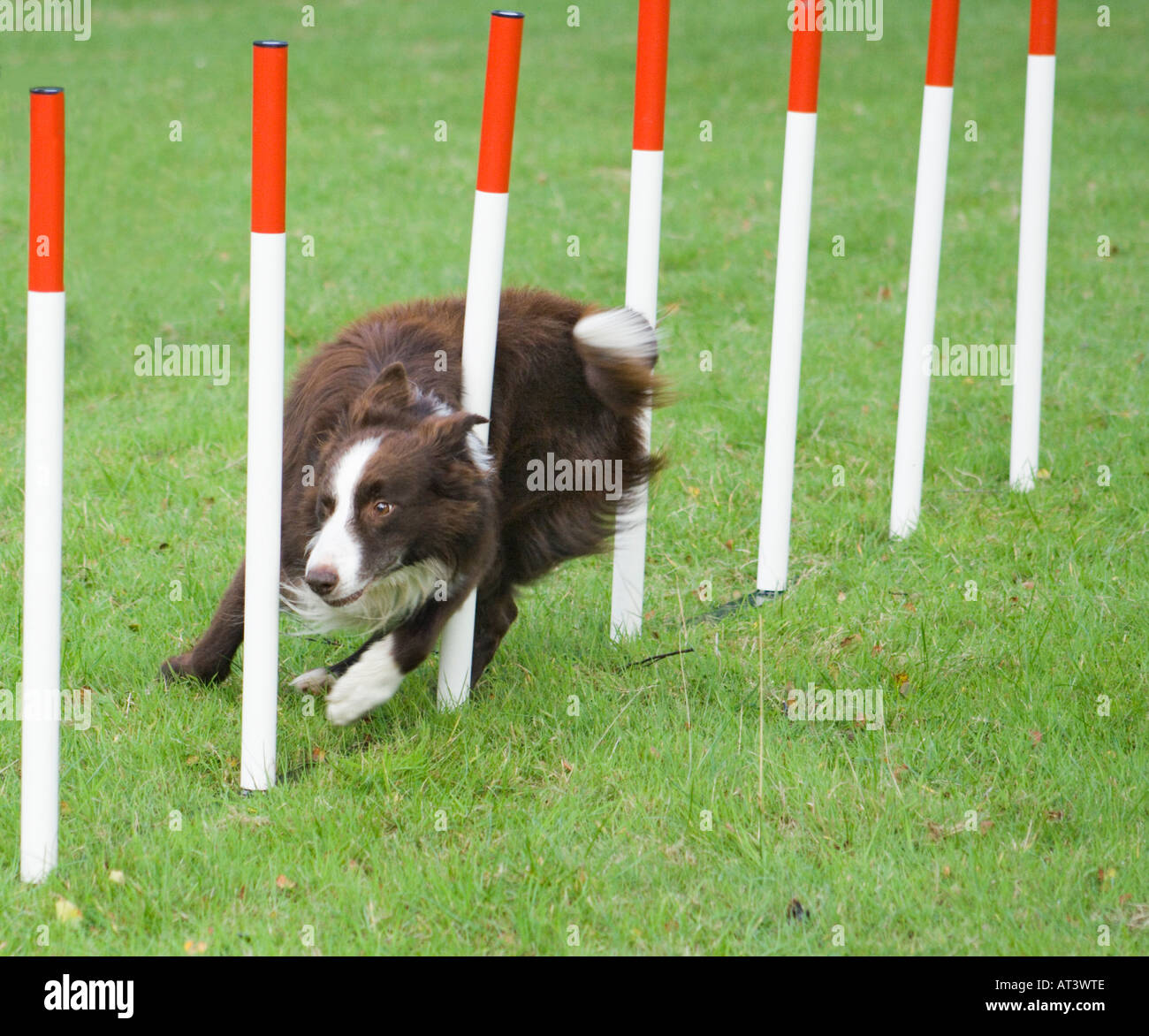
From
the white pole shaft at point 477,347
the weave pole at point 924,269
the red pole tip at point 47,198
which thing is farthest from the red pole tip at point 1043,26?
the red pole tip at point 47,198

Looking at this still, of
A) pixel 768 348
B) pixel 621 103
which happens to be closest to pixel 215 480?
pixel 768 348

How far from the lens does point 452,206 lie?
10.1m

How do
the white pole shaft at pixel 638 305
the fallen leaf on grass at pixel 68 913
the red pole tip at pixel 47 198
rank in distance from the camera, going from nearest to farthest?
the red pole tip at pixel 47 198, the fallen leaf on grass at pixel 68 913, the white pole shaft at pixel 638 305

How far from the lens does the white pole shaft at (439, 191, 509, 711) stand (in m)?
3.90

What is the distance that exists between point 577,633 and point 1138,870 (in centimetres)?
205

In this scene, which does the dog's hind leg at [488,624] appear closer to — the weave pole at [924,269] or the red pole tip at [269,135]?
the red pole tip at [269,135]

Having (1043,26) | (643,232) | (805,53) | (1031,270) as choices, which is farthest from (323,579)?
(1043,26)

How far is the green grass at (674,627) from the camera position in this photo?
327cm

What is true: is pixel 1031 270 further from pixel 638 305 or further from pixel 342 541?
pixel 342 541

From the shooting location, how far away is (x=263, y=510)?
3516mm

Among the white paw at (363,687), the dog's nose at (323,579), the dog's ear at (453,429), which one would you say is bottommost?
the white paw at (363,687)

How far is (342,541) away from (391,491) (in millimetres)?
207

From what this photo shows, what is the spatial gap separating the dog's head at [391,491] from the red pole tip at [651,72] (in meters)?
1.29
